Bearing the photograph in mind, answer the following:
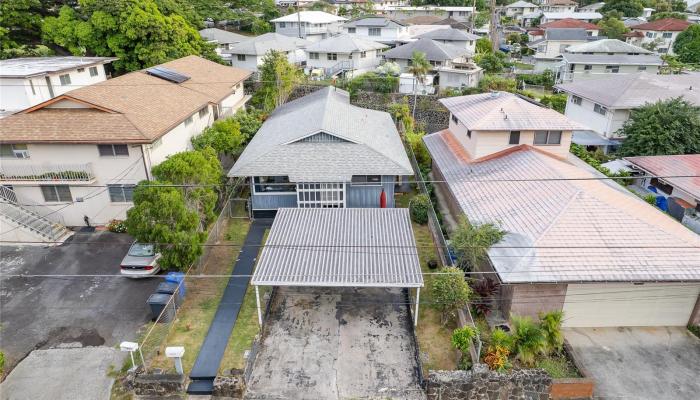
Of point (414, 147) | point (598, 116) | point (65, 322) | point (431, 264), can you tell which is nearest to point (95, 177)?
point (65, 322)

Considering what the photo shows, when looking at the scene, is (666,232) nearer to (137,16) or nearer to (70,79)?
(70,79)

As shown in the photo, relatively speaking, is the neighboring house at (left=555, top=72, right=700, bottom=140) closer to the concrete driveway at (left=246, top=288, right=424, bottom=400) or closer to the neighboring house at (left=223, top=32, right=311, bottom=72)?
the concrete driveway at (left=246, top=288, right=424, bottom=400)

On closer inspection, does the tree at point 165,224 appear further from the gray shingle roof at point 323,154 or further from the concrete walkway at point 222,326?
the gray shingle roof at point 323,154

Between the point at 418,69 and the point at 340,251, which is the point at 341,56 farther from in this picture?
the point at 340,251

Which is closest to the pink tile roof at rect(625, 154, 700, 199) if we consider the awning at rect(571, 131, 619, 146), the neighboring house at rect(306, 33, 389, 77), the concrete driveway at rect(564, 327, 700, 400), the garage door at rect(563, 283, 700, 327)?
the awning at rect(571, 131, 619, 146)

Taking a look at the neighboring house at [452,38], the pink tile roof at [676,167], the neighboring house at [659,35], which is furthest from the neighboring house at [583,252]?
the neighboring house at [659,35]

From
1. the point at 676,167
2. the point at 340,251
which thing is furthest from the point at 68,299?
the point at 676,167
